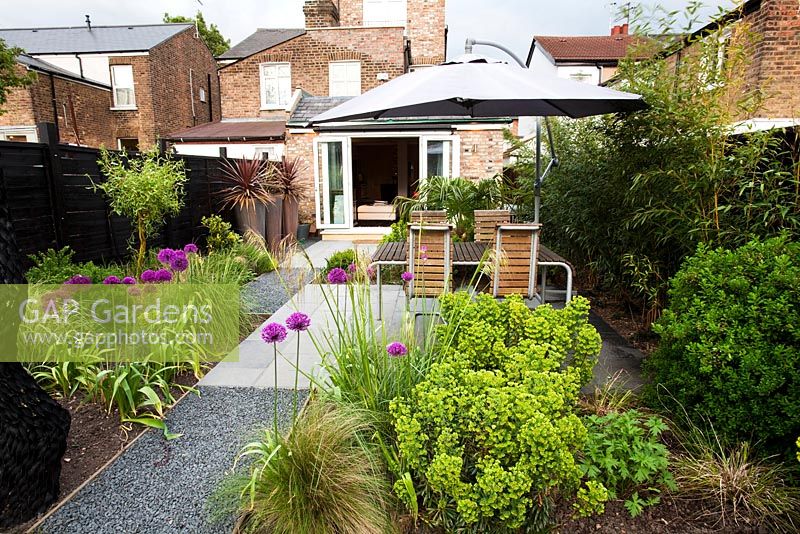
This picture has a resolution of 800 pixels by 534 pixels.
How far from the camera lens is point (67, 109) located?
1628cm

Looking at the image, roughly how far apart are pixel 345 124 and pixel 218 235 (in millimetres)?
4323

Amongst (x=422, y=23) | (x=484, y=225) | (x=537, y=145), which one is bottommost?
(x=484, y=225)

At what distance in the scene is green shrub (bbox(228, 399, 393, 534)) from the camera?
183 centimetres

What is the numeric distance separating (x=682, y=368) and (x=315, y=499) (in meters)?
1.95

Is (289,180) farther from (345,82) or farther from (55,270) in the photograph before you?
(345,82)

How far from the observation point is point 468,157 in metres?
11.2

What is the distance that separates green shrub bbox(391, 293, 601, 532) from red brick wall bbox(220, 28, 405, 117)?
1490cm

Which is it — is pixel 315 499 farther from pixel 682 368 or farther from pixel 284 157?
pixel 284 157

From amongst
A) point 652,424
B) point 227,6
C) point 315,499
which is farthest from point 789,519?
point 227,6

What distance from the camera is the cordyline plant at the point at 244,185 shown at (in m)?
8.75

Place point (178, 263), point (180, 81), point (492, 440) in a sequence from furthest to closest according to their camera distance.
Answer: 1. point (180, 81)
2. point (178, 263)
3. point (492, 440)

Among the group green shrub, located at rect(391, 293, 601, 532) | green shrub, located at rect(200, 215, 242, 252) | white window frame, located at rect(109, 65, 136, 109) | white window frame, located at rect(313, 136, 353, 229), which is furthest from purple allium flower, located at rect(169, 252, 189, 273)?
white window frame, located at rect(109, 65, 136, 109)

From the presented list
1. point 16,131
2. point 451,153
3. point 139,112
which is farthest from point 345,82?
point 16,131

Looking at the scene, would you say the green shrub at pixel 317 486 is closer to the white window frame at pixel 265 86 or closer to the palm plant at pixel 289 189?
the palm plant at pixel 289 189
